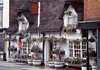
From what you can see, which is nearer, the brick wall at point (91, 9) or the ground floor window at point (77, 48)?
the brick wall at point (91, 9)

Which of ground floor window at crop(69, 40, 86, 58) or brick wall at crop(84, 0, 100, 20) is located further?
ground floor window at crop(69, 40, 86, 58)

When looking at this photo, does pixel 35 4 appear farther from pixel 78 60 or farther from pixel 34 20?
Result: pixel 78 60

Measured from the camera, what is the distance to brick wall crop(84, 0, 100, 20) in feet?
100

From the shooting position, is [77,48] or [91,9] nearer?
[91,9]

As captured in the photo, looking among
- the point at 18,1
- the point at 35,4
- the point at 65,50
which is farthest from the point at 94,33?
the point at 18,1

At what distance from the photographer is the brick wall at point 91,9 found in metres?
30.6

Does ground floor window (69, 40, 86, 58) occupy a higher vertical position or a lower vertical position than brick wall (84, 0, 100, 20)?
lower

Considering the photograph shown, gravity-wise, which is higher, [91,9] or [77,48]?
[91,9]

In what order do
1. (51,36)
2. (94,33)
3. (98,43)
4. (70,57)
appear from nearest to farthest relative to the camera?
1. (98,43)
2. (94,33)
3. (70,57)
4. (51,36)

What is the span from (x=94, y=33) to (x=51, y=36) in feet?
20.4

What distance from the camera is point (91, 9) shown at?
103ft

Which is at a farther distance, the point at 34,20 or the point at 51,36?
the point at 34,20

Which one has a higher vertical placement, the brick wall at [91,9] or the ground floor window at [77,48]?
the brick wall at [91,9]

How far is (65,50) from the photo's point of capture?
36.1 metres
